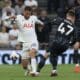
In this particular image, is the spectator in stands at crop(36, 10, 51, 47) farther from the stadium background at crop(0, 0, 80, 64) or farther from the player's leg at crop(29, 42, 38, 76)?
the player's leg at crop(29, 42, 38, 76)

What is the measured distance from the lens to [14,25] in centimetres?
1980

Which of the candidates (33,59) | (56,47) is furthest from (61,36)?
(33,59)

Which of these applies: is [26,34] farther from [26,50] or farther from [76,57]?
[76,57]

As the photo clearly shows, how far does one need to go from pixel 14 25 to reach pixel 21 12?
2.26 m

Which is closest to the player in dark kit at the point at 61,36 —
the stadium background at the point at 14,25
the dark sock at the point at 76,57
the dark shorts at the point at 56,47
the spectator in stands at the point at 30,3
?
the dark shorts at the point at 56,47

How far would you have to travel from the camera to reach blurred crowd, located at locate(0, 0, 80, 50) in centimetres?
2030

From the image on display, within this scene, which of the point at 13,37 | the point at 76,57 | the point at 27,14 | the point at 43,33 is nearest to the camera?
the point at 27,14

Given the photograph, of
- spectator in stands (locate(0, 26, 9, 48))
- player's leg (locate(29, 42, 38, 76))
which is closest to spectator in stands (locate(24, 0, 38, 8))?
spectator in stands (locate(0, 26, 9, 48))

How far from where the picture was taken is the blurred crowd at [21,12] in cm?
2030

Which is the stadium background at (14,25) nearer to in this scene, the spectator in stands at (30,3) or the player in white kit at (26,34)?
the spectator in stands at (30,3)

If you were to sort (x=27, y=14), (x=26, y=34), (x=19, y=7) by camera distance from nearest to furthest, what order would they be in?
(x=27, y=14), (x=26, y=34), (x=19, y=7)

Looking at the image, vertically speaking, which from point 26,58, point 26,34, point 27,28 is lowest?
point 26,58

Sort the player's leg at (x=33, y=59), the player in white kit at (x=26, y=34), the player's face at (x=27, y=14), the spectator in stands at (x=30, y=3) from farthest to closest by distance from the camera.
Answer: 1. the spectator in stands at (x=30, y=3)
2. the player in white kit at (x=26, y=34)
3. the player's face at (x=27, y=14)
4. the player's leg at (x=33, y=59)

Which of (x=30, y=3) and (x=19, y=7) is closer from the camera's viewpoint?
(x=30, y=3)
